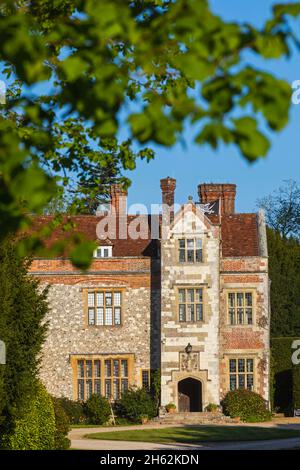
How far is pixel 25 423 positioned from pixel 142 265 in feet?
49.4

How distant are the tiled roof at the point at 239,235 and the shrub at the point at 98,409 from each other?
636cm

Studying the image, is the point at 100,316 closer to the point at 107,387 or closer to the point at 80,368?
the point at 80,368

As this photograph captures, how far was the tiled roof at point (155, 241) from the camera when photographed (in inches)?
1345

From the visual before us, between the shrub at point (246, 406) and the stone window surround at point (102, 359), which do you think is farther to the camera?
the stone window surround at point (102, 359)

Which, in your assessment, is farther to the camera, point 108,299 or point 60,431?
point 108,299

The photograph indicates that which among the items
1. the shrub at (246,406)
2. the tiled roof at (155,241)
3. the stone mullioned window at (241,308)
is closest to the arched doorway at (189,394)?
the shrub at (246,406)

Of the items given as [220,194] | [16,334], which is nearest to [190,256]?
[220,194]

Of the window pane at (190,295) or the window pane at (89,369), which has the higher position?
the window pane at (190,295)

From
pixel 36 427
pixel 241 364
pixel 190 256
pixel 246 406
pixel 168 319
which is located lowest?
pixel 36 427

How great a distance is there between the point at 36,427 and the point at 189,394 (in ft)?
48.3

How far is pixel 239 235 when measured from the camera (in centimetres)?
3494

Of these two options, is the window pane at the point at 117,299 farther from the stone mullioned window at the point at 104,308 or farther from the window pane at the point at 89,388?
the window pane at the point at 89,388

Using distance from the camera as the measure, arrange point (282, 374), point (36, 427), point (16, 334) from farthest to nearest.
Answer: point (282, 374) < point (36, 427) < point (16, 334)
